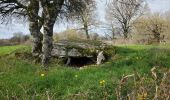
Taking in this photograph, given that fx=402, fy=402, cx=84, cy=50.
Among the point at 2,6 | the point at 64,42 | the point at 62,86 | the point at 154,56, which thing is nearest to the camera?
the point at 62,86

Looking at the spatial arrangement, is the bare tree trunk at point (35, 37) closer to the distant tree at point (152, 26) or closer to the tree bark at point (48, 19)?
the tree bark at point (48, 19)

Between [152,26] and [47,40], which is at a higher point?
[47,40]

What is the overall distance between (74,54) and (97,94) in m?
12.3

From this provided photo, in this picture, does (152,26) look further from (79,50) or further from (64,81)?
(64,81)

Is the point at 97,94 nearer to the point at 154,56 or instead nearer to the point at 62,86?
the point at 62,86

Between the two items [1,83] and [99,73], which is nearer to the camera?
[1,83]

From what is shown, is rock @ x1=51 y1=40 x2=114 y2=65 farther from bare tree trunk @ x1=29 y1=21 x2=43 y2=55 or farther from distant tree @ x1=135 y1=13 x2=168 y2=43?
distant tree @ x1=135 y1=13 x2=168 y2=43

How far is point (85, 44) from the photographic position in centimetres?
2117

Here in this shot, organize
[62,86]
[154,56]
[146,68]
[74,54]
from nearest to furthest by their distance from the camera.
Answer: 1. [62,86]
2. [146,68]
3. [154,56]
4. [74,54]

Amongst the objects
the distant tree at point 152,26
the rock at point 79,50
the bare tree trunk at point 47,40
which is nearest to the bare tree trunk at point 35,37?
the rock at point 79,50

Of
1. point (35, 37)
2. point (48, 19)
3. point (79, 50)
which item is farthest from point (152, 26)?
point (48, 19)

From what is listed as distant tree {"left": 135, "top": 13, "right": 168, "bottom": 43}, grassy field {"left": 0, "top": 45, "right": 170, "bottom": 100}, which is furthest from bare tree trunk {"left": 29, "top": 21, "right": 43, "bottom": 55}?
distant tree {"left": 135, "top": 13, "right": 168, "bottom": 43}

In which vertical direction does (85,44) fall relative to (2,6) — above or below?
below

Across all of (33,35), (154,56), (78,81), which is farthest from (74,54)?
(78,81)
